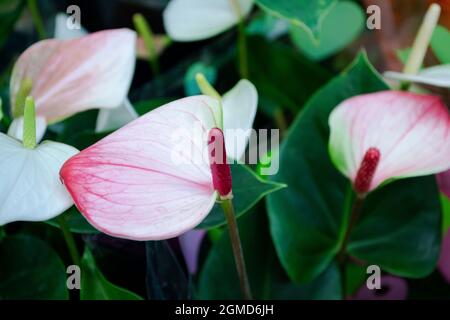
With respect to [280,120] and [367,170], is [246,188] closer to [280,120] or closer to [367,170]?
[367,170]

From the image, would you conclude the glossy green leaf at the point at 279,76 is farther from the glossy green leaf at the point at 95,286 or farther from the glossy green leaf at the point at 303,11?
the glossy green leaf at the point at 95,286

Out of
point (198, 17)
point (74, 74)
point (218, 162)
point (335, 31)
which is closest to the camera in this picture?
point (218, 162)

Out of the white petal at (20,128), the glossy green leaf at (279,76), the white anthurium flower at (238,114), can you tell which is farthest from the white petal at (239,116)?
the glossy green leaf at (279,76)

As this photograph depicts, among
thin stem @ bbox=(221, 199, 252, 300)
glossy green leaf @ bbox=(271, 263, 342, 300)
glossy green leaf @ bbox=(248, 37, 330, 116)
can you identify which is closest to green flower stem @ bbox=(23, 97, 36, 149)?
thin stem @ bbox=(221, 199, 252, 300)

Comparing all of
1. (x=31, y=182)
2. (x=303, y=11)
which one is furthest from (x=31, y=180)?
(x=303, y=11)

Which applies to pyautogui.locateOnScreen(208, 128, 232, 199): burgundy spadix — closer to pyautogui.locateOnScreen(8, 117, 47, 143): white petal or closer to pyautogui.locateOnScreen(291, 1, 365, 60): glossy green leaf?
pyautogui.locateOnScreen(8, 117, 47, 143): white petal
